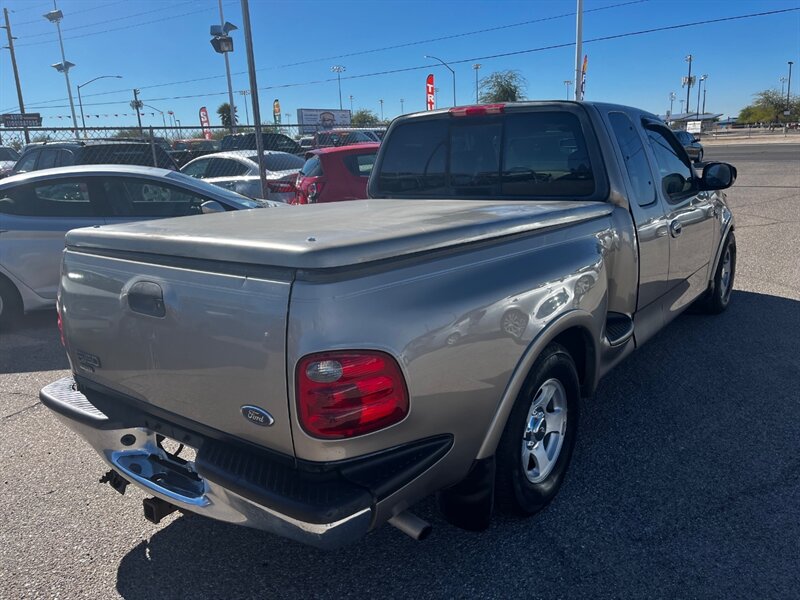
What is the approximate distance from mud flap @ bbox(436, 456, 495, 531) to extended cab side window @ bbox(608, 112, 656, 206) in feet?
6.95

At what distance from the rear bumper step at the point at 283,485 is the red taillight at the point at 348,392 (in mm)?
137

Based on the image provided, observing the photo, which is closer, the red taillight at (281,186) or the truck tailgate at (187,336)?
the truck tailgate at (187,336)

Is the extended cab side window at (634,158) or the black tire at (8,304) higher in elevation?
the extended cab side window at (634,158)

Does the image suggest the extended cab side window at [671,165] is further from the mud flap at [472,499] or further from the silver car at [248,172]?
the silver car at [248,172]

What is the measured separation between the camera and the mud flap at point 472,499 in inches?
97.0

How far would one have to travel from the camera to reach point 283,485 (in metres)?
2.04

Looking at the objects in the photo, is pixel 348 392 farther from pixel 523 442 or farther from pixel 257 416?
pixel 523 442

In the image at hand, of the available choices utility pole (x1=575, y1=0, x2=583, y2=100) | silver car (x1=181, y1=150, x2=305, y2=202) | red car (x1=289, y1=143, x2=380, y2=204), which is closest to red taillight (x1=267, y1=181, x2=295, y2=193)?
silver car (x1=181, y1=150, x2=305, y2=202)

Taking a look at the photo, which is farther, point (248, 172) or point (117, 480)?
point (248, 172)

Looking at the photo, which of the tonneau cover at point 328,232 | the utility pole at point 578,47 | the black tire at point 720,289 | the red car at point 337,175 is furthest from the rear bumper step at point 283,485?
the utility pole at point 578,47

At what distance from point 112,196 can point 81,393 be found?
14.6 ft

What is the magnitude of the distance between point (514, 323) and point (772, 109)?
101732 millimetres

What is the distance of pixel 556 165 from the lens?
152 inches

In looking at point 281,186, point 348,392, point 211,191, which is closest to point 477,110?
point 348,392
